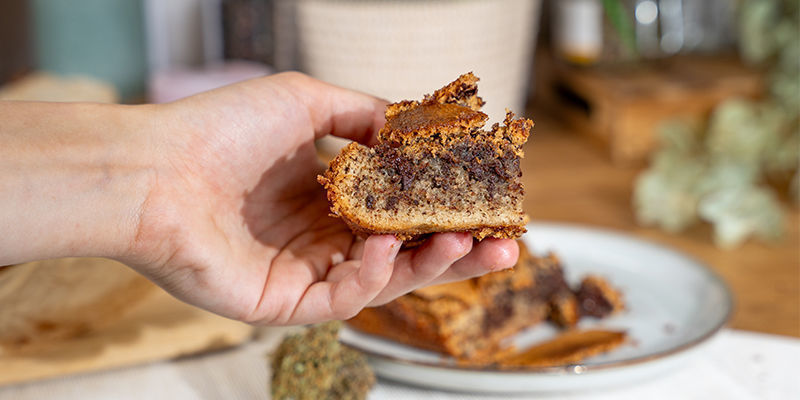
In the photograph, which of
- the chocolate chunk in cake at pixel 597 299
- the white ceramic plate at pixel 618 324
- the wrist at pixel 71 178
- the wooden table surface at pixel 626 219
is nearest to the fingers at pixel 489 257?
the white ceramic plate at pixel 618 324

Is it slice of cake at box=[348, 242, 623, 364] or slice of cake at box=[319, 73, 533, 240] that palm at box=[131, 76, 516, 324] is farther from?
slice of cake at box=[348, 242, 623, 364]

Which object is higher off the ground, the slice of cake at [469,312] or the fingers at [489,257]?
the fingers at [489,257]

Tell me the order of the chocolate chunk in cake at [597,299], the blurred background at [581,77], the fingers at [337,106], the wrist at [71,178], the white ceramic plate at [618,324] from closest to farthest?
1. the wrist at [71,178]
2. the fingers at [337,106]
3. the white ceramic plate at [618,324]
4. the chocolate chunk in cake at [597,299]
5. the blurred background at [581,77]

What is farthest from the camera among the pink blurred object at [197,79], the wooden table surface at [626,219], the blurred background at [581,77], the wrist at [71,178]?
the pink blurred object at [197,79]

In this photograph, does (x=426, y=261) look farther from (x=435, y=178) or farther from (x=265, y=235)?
(x=265, y=235)

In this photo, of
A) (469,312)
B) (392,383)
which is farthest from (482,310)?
(392,383)

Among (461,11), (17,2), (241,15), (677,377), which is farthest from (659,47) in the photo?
(17,2)

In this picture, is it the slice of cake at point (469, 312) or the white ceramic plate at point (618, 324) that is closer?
the white ceramic plate at point (618, 324)

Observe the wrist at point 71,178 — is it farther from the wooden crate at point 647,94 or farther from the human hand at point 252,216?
the wooden crate at point 647,94
